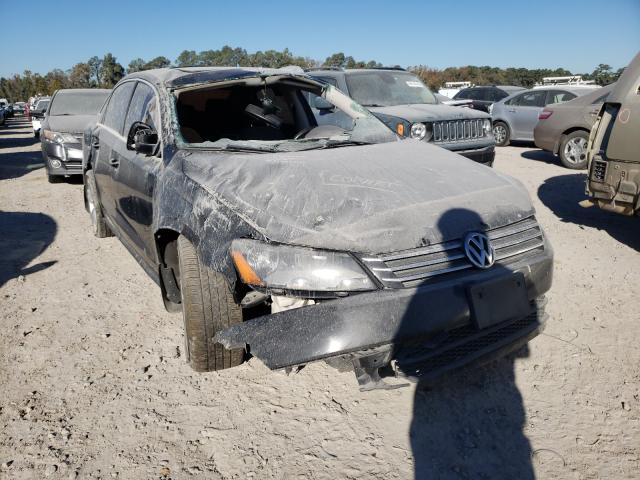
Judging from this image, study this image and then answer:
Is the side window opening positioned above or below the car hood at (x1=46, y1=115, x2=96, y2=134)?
above

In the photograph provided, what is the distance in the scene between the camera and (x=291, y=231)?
2205 mm

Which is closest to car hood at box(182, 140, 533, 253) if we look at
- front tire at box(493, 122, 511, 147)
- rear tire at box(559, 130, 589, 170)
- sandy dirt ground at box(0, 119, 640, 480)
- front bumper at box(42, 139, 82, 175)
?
sandy dirt ground at box(0, 119, 640, 480)

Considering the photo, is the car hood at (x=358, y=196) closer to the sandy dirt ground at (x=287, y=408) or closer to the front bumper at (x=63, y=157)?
the sandy dirt ground at (x=287, y=408)

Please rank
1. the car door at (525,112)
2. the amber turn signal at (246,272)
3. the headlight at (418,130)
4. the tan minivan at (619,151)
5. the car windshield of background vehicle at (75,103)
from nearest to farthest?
the amber turn signal at (246,272) < the tan minivan at (619,151) < the headlight at (418,130) < the car windshield of background vehicle at (75,103) < the car door at (525,112)

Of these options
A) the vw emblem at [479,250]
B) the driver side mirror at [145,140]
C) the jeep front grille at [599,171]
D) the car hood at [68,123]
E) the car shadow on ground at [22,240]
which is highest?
the driver side mirror at [145,140]

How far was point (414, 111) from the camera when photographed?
24.7ft

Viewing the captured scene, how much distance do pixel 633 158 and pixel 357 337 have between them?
3.98 m

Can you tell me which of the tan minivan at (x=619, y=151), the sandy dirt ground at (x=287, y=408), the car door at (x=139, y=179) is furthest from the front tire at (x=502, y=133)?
the car door at (x=139, y=179)

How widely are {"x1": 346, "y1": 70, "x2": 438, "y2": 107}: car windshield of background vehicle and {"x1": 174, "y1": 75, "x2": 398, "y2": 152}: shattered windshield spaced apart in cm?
384

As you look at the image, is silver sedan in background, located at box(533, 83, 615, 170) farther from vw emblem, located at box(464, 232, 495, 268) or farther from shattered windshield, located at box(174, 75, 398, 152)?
vw emblem, located at box(464, 232, 495, 268)

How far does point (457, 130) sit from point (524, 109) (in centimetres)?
594

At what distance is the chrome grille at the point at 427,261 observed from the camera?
2.16m

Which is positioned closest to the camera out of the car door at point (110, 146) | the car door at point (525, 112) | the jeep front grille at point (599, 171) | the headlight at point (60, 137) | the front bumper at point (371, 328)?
the front bumper at point (371, 328)

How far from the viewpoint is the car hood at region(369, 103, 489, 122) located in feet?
23.6
